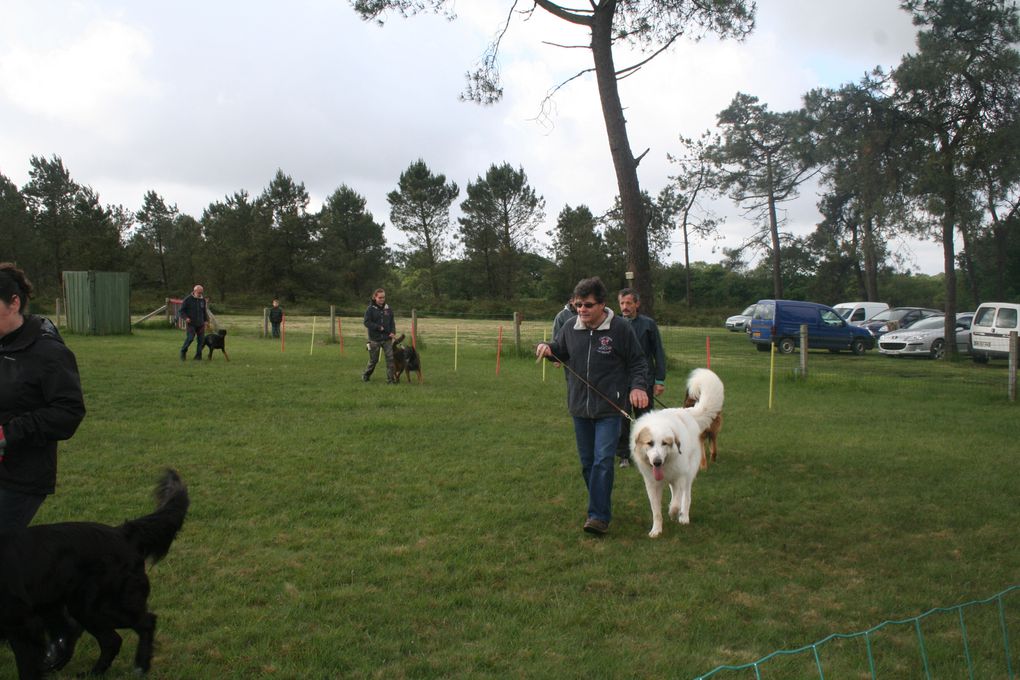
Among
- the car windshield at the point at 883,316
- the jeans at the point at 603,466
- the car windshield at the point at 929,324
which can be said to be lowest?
the jeans at the point at 603,466

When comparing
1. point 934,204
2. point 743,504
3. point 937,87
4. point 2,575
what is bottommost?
point 743,504

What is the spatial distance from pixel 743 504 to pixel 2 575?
512cm

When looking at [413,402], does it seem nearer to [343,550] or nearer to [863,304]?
[343,550]

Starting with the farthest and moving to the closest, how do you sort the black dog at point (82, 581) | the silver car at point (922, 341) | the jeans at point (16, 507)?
the silver car at point (922, 341)
the jeans at point (16, 507)
the black dog at point (82, 581)

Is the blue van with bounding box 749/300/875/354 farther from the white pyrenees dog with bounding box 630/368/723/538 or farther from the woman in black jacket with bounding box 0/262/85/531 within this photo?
the woman in black jacket with bounding box 0/262/85/531

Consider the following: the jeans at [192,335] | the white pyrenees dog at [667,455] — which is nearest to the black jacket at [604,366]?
the white pyrenees dog at [667,455]

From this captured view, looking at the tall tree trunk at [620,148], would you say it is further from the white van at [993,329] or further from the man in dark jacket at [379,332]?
the white van at [993,329]

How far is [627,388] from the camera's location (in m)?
5.26

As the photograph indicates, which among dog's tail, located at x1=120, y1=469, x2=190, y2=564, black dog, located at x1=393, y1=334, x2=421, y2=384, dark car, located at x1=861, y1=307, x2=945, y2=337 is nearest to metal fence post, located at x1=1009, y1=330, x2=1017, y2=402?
black dog, located at x1=393, y1=334, x2=421, y2=384

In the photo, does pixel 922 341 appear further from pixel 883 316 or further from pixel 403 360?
pixel 403 360

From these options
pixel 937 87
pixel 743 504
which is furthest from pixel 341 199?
pixel 743 504

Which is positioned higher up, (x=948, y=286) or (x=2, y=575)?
(x=948, y=286)

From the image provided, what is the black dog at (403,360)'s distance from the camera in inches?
534

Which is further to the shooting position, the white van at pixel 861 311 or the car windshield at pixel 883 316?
the white van at pixel 861 311
